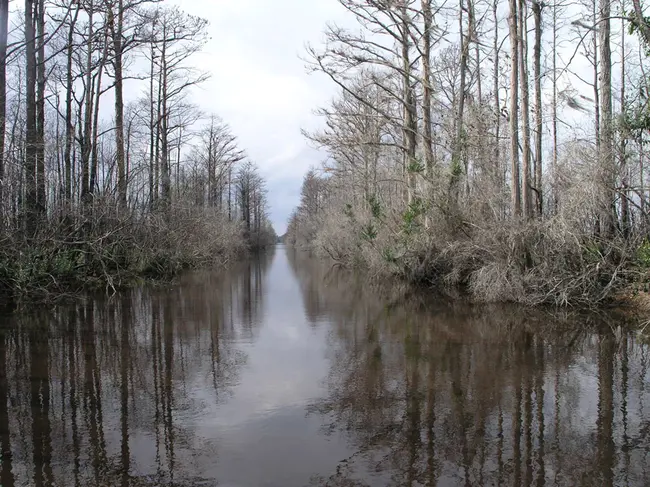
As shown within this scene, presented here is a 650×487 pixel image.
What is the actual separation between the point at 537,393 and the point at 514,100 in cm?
1125

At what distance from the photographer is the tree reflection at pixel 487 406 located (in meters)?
4.34

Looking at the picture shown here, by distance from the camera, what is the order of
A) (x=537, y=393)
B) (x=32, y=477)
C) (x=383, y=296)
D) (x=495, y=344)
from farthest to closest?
(x=383, y=296)
(x=495, y=344)
(x=537, y=393)
(x=32, y=477)

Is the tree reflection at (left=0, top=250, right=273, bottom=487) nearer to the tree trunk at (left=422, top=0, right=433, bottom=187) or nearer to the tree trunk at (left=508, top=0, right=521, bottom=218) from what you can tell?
the tree trunk at (left=508, top=0, right=521, bottom=218)

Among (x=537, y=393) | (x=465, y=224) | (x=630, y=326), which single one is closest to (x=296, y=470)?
(x=537, y=393)

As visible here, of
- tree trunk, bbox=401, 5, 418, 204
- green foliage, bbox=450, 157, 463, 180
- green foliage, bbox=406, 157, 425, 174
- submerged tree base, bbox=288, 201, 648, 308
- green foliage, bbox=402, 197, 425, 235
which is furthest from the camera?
tree trunk, bbox=401, 5, 418, 204

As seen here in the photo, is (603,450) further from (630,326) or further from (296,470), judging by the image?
(630,326)

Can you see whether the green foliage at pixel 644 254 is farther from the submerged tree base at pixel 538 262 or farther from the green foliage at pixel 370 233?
the green foliage at pixel 370 233

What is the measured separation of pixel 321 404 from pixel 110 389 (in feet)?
8.97

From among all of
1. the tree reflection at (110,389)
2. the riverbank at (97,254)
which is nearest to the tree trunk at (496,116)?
the tree reflection at (110,389)

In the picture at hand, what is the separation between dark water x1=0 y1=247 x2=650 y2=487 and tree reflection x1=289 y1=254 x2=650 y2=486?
0.02m

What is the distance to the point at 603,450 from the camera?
468 cm

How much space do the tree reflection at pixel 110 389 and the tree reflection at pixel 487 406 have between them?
5.19 feet

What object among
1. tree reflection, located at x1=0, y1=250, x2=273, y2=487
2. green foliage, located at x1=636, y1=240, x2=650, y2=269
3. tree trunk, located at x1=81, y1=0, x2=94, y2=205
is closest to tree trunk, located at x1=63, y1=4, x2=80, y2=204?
tree trunk, located at x1=81, y1=0, x2=94, y2=205

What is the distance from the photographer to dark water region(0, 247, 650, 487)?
437 cm
